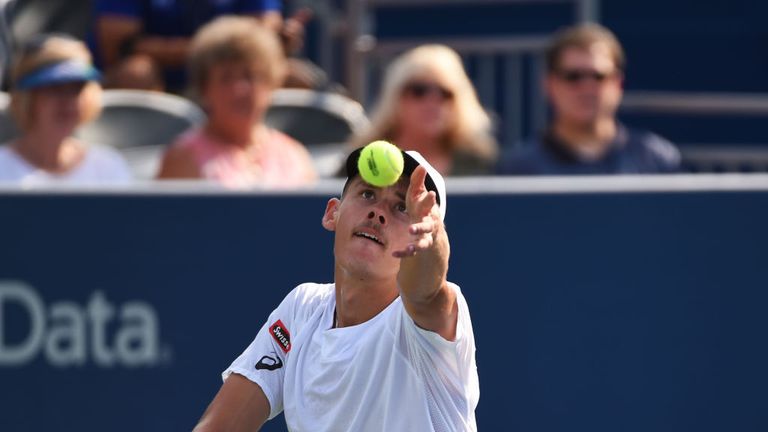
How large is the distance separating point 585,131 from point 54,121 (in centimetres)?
202

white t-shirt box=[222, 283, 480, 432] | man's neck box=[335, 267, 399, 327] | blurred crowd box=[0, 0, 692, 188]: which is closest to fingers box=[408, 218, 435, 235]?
white t-shirt box=[222, 283, 480, 432]

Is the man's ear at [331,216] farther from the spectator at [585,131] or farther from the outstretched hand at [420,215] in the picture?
the spectator at [585,131]

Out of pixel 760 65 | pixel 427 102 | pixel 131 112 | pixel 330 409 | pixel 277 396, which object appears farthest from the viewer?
pixel 760 65

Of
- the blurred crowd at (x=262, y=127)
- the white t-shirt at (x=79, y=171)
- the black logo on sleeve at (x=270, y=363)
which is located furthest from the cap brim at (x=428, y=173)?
the white t-shirt at (x=79, y=171)

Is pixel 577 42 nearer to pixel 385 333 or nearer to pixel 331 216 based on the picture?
pixel 331 216

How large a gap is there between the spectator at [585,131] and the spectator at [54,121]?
1.56 metres

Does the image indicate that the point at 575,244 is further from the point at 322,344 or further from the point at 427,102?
the point at 322,344

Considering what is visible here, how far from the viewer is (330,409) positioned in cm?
305

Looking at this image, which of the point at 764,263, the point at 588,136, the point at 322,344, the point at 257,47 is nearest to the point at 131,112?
the point at 257,47

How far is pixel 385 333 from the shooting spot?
297 cm

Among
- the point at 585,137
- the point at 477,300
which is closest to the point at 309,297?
the point at 477,300

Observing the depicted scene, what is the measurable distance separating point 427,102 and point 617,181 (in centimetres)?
87

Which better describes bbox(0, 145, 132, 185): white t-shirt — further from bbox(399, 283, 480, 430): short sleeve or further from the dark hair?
bbox(399, 283, 480, 430): short sleeve

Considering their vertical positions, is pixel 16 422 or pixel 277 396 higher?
pixel 277 396
